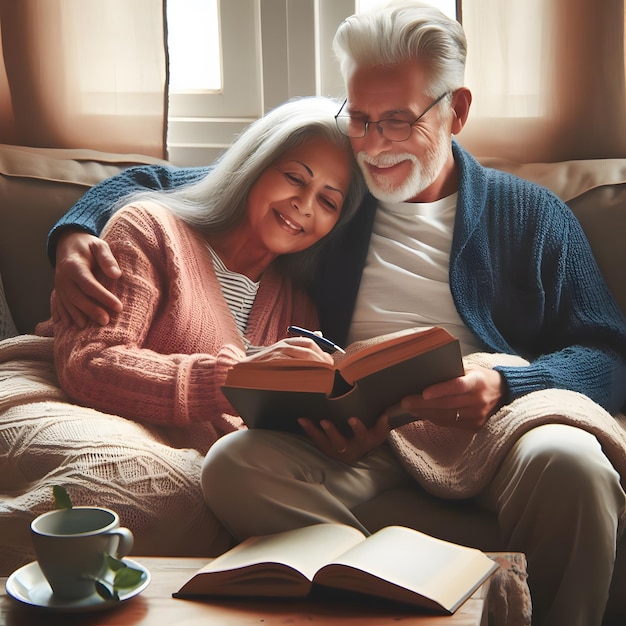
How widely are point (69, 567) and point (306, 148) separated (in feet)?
3.49

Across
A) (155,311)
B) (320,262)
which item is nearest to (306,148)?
(320,262)

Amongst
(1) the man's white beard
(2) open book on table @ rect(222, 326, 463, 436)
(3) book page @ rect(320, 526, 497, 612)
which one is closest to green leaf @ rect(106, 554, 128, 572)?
(3) book page @ rect(320, 526, 497, 612)

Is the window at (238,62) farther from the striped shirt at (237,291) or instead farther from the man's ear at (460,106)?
the striped shirt at (237,291)

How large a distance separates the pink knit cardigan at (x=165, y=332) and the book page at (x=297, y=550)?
0.44m

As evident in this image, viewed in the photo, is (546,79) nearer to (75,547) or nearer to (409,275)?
(409,275)

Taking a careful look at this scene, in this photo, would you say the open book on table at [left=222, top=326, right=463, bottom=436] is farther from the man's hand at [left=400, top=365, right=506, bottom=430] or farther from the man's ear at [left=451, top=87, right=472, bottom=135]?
the man's ear at [left=451, top=87, right=472, bottom=135]

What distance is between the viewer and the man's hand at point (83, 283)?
1566 millimetres

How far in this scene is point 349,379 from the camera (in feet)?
4.09

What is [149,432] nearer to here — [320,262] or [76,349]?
[76,349]

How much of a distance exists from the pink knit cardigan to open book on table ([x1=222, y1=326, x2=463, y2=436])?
0.19m

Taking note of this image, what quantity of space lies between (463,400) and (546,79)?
103 centimetres

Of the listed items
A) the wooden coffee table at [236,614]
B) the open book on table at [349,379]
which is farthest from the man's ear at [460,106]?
the wooden coffee table at [236,614]

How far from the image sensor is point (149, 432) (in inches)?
60.1

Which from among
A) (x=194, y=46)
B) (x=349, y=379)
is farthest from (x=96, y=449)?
(x=194, y=46)
